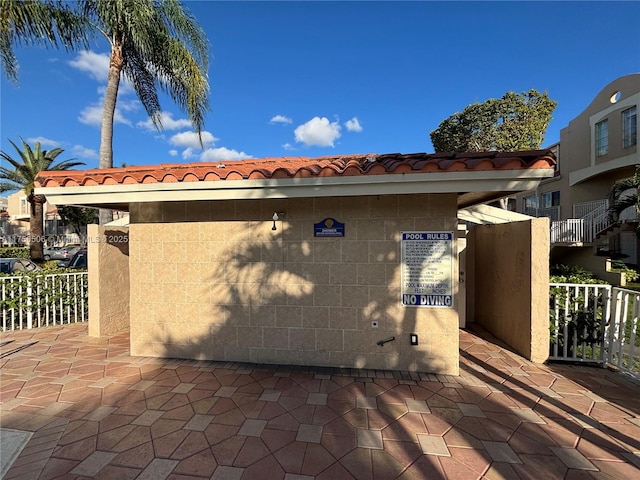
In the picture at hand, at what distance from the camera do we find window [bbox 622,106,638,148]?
1628 centimetres

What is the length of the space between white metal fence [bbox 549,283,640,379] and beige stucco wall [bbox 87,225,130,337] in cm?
909

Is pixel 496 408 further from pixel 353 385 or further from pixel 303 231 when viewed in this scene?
pixel 303 231

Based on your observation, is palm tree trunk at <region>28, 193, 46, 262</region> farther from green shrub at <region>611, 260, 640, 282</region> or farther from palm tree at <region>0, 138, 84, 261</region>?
green shrub at <region>611, 260, 640, 282</region>

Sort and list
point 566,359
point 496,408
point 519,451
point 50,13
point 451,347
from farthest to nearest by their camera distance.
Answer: point 50,13
point 566,359
point 451,347
point 496,408
point 519,451

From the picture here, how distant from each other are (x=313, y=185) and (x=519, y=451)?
3.79m

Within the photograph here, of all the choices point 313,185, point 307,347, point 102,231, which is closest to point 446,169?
point 313,185

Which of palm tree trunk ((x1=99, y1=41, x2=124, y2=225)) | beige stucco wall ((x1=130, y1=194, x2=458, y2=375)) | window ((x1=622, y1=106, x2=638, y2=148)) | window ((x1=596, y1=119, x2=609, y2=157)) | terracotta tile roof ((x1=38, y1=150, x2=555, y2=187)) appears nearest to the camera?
terracotta tile roof ((x1=38, y1=150, x2=555, y2=187))

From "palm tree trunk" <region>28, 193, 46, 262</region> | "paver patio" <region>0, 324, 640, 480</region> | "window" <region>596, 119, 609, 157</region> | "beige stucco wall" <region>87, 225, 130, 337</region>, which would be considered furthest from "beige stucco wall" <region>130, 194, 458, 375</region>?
"window" <region>596, 119, 609, 157</region>

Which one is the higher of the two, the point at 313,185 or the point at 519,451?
the point at 313,185

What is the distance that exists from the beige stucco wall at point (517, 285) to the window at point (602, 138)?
1856 centimetres

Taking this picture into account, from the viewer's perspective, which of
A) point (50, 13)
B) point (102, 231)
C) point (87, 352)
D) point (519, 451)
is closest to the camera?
point (519, 451)

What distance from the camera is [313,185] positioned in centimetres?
395

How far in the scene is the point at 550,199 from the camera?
22641 millimetres

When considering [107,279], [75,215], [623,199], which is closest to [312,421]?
[107,279]
